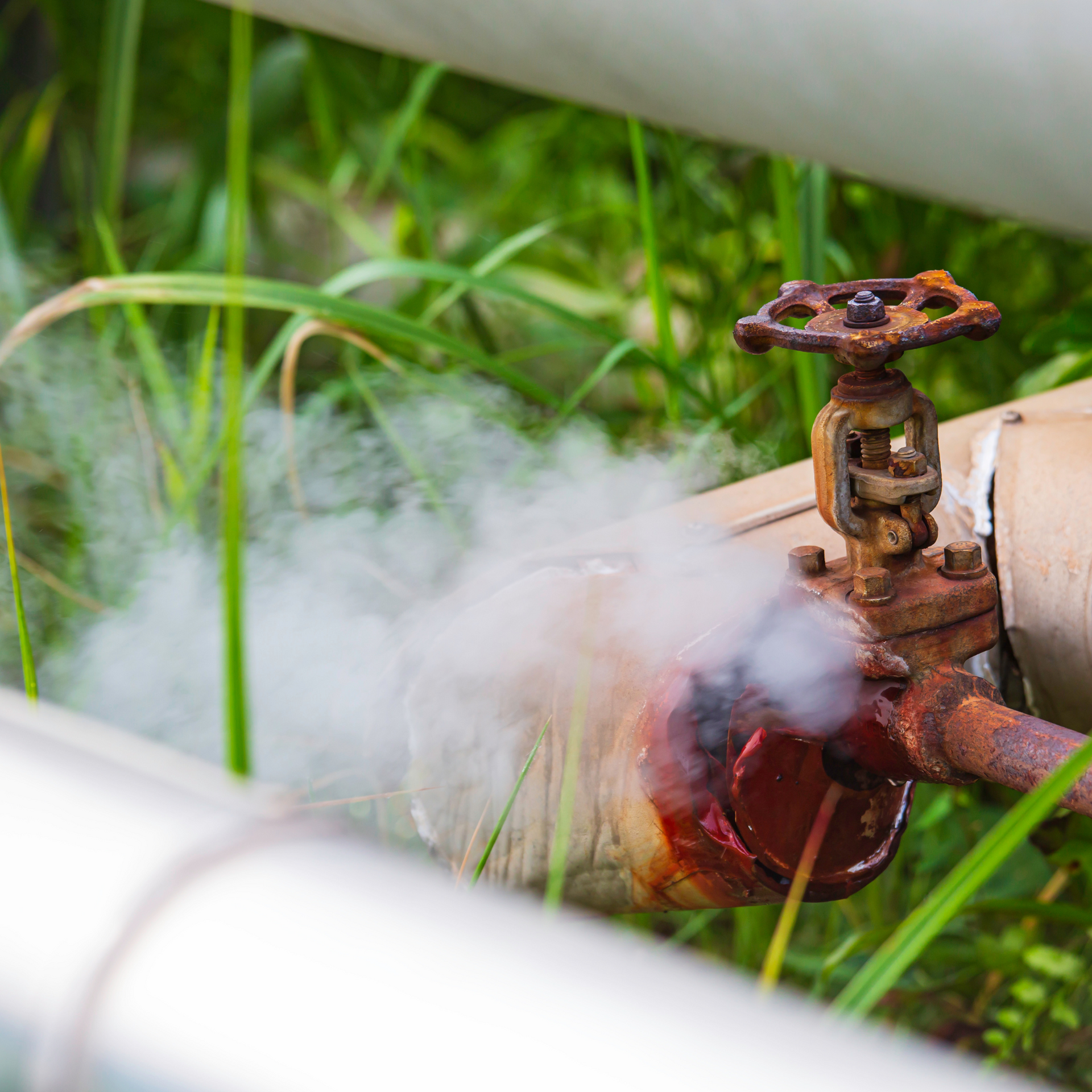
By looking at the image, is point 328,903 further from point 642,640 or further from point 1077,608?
point 1077,608

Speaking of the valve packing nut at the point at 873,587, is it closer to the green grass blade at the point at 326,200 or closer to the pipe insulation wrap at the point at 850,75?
the pipe insulation wrap at the point at 850,75

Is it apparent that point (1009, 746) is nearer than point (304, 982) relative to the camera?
No

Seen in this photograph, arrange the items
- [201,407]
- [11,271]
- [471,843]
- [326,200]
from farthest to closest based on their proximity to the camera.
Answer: [326,200], [11,271], [201,407], [471,843]

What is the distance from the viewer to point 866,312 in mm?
551

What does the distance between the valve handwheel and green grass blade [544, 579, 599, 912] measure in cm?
17

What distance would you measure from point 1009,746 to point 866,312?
0.21m

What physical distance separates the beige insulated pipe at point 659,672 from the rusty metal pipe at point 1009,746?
0.17 feet

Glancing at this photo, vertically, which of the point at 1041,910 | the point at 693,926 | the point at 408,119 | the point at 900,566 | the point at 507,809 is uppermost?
the point at 408,119

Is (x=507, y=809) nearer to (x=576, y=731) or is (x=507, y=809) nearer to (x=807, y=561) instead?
(x=576, y=731)

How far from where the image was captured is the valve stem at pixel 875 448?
580 mm

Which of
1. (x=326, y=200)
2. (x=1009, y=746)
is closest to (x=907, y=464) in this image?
(x=1009, y=746)

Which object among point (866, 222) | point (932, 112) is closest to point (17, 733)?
point (932, 112)

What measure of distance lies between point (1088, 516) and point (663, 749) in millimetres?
287

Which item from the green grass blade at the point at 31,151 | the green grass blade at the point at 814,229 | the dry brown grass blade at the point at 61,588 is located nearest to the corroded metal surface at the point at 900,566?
the green grass blade at the point at 814,229
